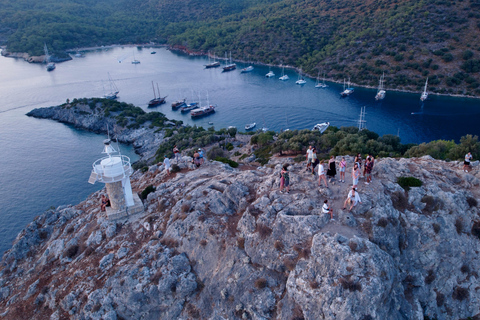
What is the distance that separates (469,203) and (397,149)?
96.0 ft

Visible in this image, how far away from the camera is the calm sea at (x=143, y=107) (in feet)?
199

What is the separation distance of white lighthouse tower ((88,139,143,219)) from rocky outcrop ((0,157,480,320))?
1507mm

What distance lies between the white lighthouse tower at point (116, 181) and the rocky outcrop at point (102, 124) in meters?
41.4

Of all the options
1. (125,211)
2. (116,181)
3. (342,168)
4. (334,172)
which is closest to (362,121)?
(334,172)

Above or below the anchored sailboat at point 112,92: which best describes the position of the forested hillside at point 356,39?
above

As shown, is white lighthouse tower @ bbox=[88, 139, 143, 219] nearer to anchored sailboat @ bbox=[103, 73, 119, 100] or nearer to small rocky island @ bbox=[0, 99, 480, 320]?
small rocky island @ bbox=[0, 99, 480, 320]

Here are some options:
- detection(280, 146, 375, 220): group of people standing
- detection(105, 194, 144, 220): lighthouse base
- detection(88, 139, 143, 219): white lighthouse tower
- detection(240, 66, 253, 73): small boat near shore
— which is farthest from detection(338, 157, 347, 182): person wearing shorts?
detection(240, 66, 253, 73): small boat near shore

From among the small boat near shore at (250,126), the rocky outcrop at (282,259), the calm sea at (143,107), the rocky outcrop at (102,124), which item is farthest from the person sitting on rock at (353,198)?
the small boat near shore at (250,126)

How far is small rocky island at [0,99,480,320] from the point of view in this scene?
56.0 ft

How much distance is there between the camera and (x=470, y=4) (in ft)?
363

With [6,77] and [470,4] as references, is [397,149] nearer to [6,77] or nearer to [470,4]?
[470,4]

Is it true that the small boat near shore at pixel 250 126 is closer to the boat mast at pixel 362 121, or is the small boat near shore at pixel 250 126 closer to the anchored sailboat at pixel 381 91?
the boat mast at pixel 362 121

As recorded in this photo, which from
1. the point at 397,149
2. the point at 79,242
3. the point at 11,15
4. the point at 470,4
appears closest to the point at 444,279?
the point at 79,242

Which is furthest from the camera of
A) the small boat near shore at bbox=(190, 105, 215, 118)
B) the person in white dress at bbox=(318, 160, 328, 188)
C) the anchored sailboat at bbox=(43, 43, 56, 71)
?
the anchored sailboat at bbox=(43, 43, 56, 71)
